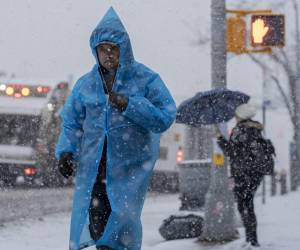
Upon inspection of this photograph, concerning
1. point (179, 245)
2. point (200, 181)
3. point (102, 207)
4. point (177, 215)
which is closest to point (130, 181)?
point (102, 207)

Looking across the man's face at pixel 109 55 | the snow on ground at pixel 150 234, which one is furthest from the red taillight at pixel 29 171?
the man's face at pixel 109 55

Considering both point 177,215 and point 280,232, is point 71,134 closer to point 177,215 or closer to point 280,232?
point 177,215

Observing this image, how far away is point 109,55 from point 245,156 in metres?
4.26

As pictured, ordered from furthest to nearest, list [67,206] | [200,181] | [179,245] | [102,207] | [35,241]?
[67,206] < [200,181] < [35,241] < [179,245] < [102,207]

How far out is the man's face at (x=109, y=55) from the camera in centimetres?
515

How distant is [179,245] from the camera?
10195 millimetres

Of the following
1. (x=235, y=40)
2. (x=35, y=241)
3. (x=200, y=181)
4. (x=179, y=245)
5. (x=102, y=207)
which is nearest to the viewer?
(x=102, y=207)

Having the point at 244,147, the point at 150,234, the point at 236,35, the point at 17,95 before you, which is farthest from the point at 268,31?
the point at 17,95

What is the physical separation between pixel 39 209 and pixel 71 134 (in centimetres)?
1162

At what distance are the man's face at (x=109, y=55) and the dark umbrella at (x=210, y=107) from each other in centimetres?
490

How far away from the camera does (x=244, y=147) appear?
9203 mm

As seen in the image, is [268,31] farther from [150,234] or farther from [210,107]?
[150,234]

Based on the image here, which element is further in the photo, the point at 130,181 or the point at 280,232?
the point at 280,232

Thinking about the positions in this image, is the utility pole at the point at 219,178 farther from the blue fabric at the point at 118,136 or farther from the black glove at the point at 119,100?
the black glove at the point at 119,100
